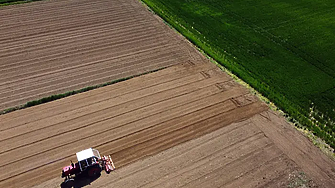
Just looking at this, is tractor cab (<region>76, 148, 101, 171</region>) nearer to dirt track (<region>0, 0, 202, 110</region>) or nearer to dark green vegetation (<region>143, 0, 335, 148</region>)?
dirt track (<region>0, 0, 202, 110</region>)

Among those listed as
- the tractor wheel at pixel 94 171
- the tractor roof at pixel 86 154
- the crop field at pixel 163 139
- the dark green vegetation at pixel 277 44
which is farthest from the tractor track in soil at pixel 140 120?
the dark green vegetation at pixel 277 44

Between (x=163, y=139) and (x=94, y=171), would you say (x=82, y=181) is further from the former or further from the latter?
(x=163, y=139)

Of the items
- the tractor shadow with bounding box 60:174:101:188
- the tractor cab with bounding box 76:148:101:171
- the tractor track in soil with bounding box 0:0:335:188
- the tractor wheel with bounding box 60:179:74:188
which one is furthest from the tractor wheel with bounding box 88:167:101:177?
the tractor wheel with bounding box 60:179:74:188

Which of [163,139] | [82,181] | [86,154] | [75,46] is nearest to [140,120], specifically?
[163,139]

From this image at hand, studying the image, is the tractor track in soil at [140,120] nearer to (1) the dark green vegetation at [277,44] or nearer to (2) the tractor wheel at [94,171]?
(2) the tractor wheel at [94,171]

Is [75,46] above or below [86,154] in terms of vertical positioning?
above
